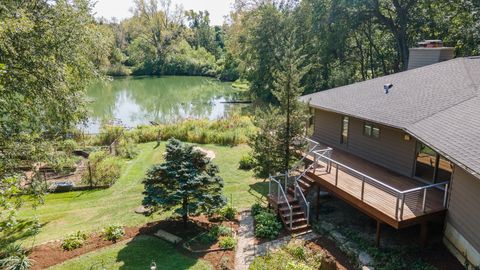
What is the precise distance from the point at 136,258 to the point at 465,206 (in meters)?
8.59

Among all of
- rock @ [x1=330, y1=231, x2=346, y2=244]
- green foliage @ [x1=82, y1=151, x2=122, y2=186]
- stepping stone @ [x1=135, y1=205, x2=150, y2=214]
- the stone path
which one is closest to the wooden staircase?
the stone path

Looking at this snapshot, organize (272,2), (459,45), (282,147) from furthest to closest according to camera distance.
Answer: (272,2) < (459,45) < (282,147)

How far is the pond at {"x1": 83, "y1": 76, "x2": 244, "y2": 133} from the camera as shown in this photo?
111 feet


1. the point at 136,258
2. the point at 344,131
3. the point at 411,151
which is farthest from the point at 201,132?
the point at 411,151

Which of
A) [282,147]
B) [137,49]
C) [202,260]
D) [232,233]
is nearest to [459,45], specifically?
[282,147]

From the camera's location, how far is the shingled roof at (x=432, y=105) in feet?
26.0

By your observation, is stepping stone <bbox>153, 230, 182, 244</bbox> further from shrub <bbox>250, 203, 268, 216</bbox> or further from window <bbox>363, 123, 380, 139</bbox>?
window <bbox>363, 123, 380, 139</bbox>

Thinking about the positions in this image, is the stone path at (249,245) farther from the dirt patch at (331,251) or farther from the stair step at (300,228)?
the dirt patch at (331,251)

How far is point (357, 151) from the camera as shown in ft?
43.8

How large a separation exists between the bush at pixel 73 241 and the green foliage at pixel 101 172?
5480 mm

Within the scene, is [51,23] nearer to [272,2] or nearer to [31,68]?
[31,68]

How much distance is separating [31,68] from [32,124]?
229cm

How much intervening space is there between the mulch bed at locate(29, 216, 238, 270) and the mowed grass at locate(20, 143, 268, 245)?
2.00 feet

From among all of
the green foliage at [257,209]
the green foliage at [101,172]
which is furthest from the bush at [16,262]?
the green foliage at [257,209]
